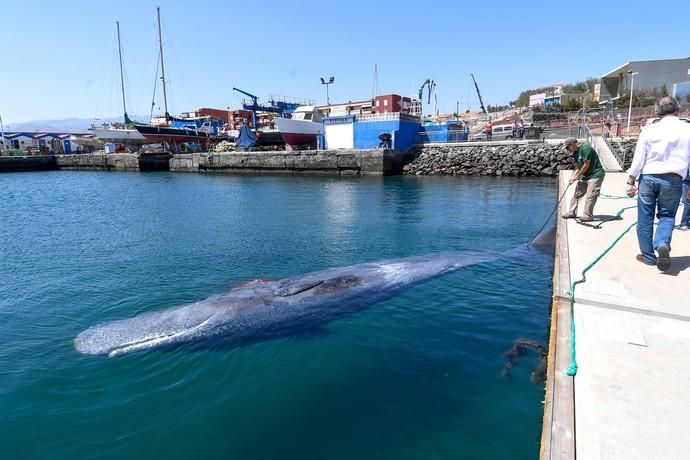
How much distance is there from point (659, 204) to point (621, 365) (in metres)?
3.72

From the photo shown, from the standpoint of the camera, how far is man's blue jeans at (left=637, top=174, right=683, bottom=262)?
6.26 m

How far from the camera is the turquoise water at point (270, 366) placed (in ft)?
15.5

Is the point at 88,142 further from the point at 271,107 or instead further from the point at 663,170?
the point at 663,170

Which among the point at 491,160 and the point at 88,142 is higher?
the point at 88,142

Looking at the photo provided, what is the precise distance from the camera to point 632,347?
168 inches

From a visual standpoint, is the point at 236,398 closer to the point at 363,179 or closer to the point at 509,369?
the point at 509,369

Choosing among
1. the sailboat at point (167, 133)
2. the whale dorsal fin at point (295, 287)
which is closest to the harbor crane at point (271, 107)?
the sailboat at point (167, 133)

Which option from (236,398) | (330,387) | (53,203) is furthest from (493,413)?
(53,203)

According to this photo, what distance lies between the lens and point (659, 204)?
21.0ft

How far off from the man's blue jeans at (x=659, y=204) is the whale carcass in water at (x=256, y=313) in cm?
444

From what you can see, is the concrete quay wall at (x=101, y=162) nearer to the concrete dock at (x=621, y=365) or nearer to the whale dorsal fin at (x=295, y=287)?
the whale dorsal fin at (x=295, y=287)

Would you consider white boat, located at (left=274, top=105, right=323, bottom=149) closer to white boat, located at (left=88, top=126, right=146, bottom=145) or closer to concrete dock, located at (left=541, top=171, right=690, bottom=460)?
white boat, located at (left=88, top=126, right=146, bottom=145)

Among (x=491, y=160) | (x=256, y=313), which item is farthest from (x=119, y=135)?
(x=256, y=313)

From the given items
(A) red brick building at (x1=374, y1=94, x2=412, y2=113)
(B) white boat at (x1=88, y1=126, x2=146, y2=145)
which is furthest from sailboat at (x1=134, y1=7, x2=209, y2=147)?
(A) red brick building at (x1=374, y1=94, x2=412, y2=113)
